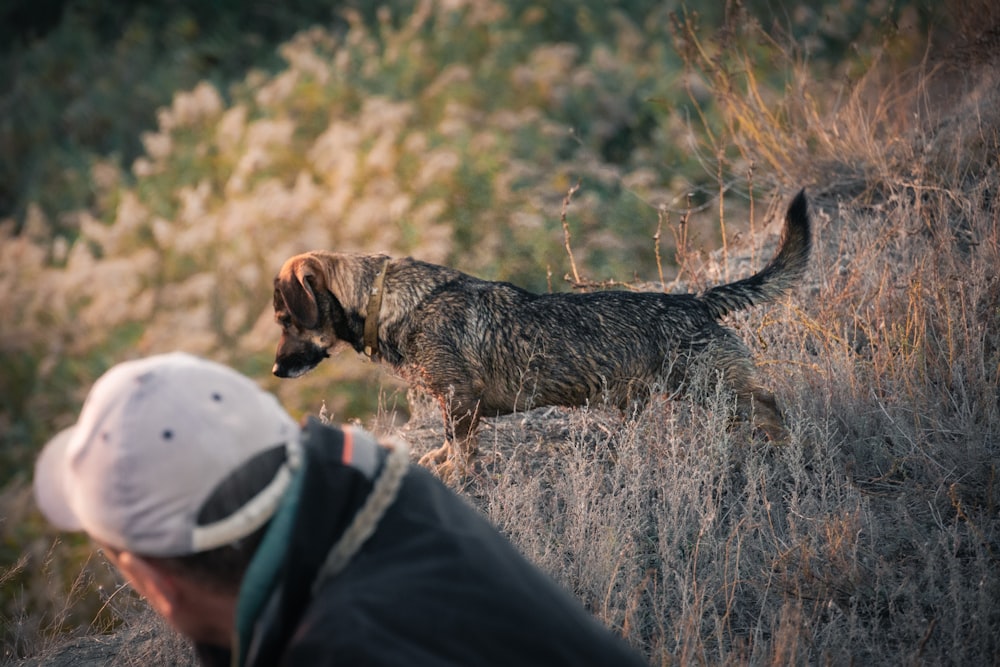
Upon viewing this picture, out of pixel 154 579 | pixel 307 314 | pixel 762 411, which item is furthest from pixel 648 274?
pixel 154 579

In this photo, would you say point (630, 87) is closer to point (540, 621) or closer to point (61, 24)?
point (61, 24)

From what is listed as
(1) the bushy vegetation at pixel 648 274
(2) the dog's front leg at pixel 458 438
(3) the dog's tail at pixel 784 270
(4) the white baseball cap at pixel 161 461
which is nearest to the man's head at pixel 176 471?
(4) the white baseball cap at pixel 161 461

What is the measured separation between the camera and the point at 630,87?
16438mm

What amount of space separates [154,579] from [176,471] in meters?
0.26

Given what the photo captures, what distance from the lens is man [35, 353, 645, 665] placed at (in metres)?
1.45

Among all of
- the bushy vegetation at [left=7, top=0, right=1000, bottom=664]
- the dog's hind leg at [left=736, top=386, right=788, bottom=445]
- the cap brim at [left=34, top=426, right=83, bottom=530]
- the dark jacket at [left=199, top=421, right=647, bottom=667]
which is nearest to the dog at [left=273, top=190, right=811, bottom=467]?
the dog's hind leg at [left=736, top=386, right=788, bottom=445]

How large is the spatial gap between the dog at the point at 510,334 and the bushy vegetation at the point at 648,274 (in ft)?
0.76

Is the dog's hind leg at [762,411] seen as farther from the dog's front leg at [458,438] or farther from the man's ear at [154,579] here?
the man's ear at [154,579]

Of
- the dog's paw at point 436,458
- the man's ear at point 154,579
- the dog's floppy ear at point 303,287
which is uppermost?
the man's ear at point 154,579

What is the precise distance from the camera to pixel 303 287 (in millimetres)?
5008

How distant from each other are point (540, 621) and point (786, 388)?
3.85 metres

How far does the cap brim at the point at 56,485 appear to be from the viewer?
158 centimetres

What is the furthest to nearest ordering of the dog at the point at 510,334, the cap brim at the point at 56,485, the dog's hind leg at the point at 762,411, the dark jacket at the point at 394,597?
the dog at the point at 510,334
the dog's hind leg at the point at 762,411
the cap brim at the point at 56,485
the dark jacket at the point at 394,597

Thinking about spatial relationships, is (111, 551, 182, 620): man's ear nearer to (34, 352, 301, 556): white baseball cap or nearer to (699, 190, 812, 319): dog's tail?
(34, 352, 301, 556): white baseball cap
